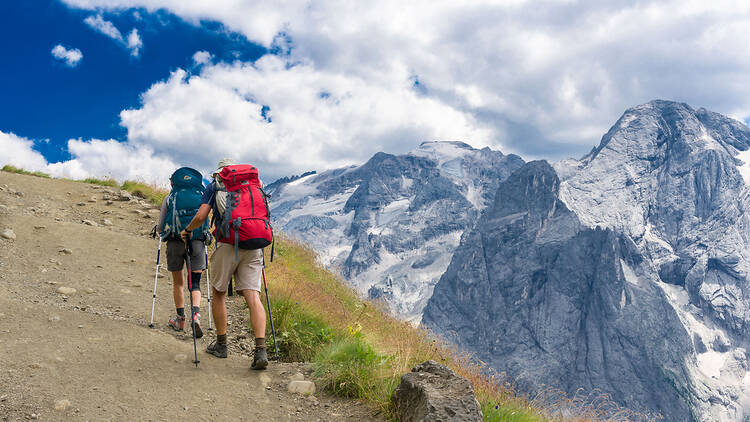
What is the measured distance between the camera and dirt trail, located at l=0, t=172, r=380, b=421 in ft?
17.0

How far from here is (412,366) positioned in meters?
6.77

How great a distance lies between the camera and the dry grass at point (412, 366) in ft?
18.9

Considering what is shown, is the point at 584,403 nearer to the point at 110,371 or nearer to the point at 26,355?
the point at 110,371

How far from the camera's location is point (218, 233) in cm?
618

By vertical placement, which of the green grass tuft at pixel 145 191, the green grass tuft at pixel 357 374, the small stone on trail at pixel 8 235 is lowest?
the green grass tuft at pixel 357 374

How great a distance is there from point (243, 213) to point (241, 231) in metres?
0.23

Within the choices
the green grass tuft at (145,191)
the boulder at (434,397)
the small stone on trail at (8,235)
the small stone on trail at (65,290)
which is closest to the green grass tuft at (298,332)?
the boulder at (434,397)

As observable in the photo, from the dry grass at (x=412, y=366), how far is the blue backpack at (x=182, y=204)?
7.38 feet

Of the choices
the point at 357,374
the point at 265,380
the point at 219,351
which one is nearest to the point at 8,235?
the point at 219,351

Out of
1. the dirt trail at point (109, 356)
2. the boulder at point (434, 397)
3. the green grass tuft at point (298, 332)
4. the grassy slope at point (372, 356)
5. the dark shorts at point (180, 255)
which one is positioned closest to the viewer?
the boulder at point (434, 397)

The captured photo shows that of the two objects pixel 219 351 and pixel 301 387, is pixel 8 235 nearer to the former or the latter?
pixel 219 351

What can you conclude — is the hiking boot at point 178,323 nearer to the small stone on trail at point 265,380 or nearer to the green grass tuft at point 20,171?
the small stone on trail at point 265,380

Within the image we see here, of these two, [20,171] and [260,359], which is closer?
[260,359]

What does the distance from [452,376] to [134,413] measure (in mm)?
3325
